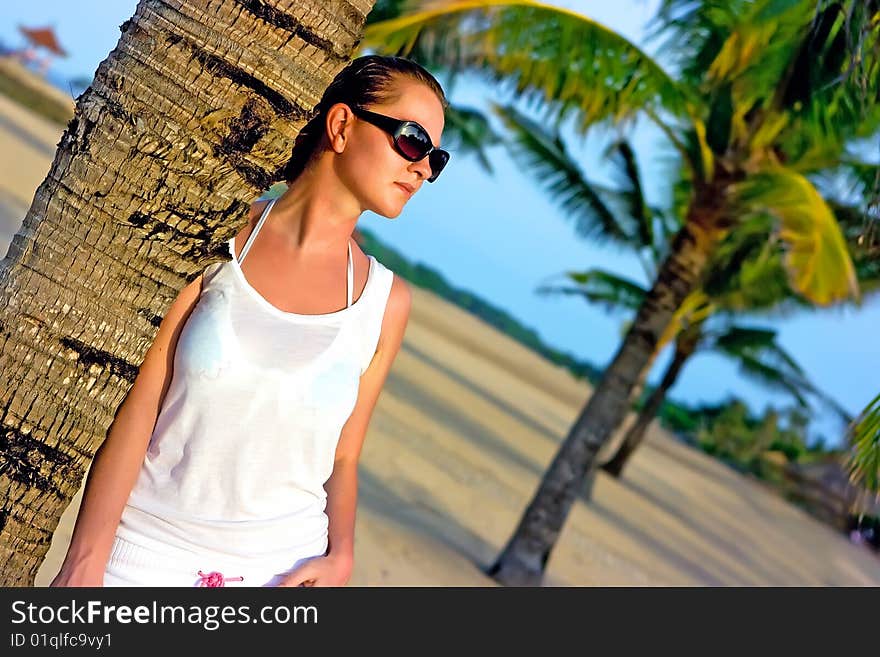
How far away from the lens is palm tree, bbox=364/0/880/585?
671 centimetres

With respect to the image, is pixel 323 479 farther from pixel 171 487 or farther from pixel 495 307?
pixel 495 307

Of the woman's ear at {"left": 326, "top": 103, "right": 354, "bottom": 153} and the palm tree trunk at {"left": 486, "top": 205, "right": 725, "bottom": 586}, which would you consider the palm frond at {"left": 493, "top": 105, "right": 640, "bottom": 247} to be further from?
the woman's ear at {"left": 326, "top": 103, "right": 354, "bottom": 153}

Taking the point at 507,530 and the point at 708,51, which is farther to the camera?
the point at 507,530

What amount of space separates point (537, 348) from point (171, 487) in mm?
55728

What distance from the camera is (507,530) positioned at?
35.9ft

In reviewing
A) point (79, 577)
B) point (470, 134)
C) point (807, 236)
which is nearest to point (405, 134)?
point (79, 577)

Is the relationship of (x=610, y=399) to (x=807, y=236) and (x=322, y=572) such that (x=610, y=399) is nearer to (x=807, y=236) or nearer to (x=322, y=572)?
(x=807, y=236)

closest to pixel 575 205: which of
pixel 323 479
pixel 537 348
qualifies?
pixel 323 479

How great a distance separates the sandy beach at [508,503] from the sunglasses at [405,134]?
11.9ft

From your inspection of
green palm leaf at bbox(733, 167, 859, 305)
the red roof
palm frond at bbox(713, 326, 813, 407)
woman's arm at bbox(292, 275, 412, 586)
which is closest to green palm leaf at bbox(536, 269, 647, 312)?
palm frond at bbox(713, 326, 813, 407)

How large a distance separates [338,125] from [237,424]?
2.40 ft

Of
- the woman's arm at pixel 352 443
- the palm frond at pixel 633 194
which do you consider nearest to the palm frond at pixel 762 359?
the palm frond at pixel 633 194

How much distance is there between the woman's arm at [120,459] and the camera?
2018mm

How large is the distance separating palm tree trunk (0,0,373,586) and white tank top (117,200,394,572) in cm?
11
